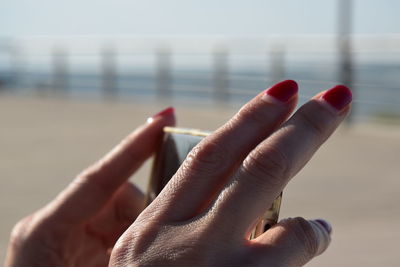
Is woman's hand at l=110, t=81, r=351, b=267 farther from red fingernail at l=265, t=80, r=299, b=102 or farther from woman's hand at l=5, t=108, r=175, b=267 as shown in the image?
woman's hand at l=5, t=108, r=175, b=267

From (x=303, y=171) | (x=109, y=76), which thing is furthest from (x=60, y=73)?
(x=303, y=171)

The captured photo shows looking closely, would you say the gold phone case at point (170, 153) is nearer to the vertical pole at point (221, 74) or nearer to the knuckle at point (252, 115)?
the knuckle at point (252, 115)

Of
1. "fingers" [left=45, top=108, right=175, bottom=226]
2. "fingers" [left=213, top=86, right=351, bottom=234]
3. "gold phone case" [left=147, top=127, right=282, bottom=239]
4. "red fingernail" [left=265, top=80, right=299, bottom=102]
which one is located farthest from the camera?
"fingers" [left=45, top=108, right=175, bottom=226]

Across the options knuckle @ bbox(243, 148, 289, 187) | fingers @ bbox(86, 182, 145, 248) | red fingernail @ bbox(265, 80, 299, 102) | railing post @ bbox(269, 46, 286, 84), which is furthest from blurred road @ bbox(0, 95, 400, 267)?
knuckle @ bbox(243, 148, 289, 187)

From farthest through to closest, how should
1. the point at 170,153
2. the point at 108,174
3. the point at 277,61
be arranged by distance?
the point at 277,61 → the point at 108,174 → the point at 170,153

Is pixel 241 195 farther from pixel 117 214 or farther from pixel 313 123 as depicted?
pixel 117 214
